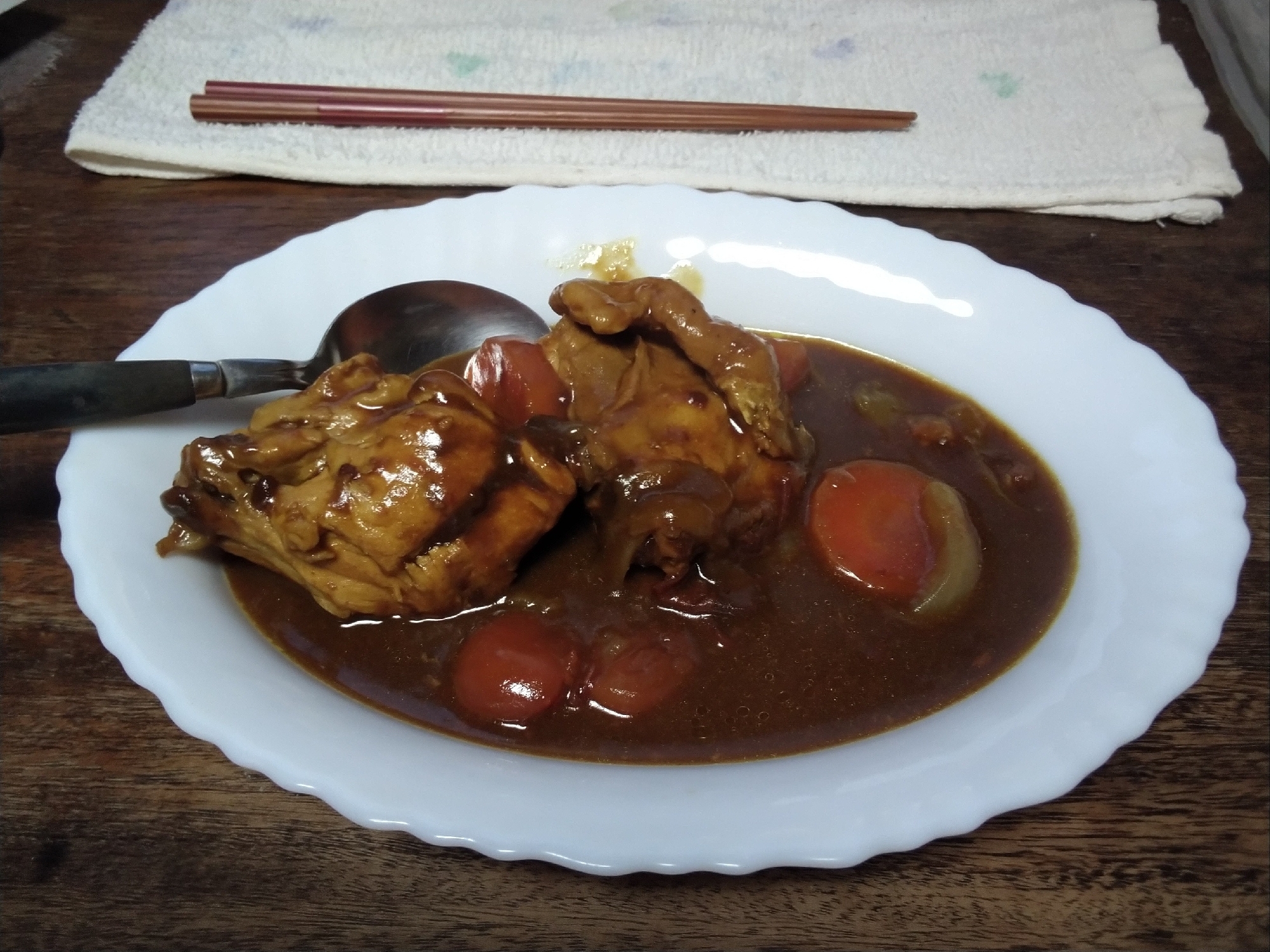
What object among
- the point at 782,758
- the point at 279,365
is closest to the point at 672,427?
the point at 782,758

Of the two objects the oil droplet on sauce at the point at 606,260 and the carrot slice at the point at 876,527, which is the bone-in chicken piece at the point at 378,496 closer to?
the carrot slice at the point at 876,527

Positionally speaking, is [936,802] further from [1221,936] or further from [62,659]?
[62,659]

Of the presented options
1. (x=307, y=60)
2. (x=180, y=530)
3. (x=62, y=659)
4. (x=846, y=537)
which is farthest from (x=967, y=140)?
(x=62, y=659)

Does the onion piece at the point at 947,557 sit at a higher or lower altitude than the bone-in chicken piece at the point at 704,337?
lower

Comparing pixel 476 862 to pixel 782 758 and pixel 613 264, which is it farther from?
pixel 613 264

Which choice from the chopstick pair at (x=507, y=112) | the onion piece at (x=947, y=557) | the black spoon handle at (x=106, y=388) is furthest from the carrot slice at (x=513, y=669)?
the chopstick pair at (x=507, y=112)

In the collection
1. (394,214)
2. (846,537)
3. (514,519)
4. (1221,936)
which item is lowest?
(1221,936)

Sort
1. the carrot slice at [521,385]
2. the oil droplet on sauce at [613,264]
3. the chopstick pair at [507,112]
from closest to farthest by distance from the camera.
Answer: the carrot slice at [521,385], the oil droplet on sauce at [613,264], the chopstick pair at [507,112]
